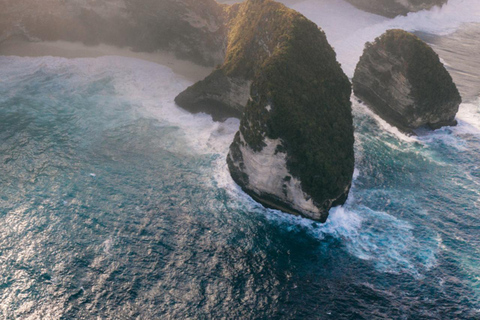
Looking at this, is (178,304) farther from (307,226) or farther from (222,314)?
(307,226)

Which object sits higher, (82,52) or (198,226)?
(82,52)

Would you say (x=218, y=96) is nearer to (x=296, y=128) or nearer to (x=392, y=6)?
(x=296, y=128)

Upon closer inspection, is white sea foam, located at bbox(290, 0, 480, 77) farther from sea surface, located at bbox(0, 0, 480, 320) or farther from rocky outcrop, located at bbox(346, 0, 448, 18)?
sea surface, located at bbox(0, 0, 480, 320)

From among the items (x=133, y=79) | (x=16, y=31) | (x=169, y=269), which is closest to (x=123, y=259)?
(x=169, y=269)

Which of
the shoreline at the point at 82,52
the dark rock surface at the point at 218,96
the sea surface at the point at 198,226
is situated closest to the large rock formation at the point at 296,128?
the sea surface at the point at 198,226

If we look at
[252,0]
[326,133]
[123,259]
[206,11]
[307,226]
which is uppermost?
[252,0]

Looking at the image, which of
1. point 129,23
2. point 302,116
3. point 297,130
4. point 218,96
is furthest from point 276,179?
point 129,23
